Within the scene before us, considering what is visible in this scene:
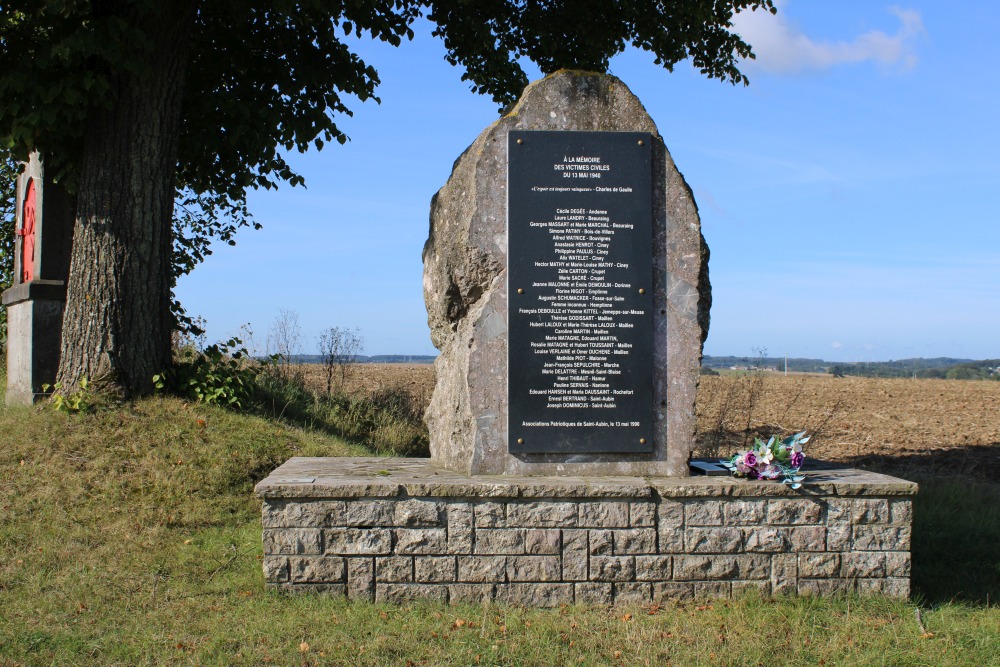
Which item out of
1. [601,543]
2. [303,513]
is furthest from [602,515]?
[303,513]

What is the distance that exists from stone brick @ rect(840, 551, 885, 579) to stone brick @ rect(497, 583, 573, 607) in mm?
1749

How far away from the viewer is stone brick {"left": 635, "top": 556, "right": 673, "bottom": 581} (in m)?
5.36

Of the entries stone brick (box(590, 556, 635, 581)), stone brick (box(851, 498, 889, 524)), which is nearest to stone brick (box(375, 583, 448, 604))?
stone brick (box(590, 556, 635, 581))

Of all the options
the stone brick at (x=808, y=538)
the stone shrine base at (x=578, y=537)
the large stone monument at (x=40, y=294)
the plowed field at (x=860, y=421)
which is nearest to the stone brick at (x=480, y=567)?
the stone shrine base at (x=578, y=537)

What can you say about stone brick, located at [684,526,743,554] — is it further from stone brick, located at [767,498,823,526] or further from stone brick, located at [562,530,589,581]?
stone brick, located at [562,530,589,581]

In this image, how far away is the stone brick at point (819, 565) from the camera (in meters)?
5.43

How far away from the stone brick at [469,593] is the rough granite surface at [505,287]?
0.72 metres

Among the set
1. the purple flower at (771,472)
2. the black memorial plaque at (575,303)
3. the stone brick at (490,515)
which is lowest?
the stone brick at (490,515)

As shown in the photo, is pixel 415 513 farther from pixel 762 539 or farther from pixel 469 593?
pixel 762 539

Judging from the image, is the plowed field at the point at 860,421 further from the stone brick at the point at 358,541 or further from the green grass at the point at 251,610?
the stone brick at the point at 358,541

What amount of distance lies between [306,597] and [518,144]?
3149mm

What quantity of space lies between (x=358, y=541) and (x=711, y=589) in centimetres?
221

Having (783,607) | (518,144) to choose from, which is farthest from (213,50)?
(783,607)

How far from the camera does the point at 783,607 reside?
5207 mm
